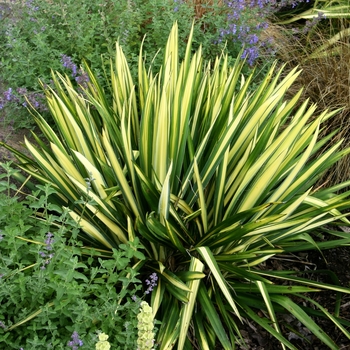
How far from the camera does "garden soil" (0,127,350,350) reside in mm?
2648

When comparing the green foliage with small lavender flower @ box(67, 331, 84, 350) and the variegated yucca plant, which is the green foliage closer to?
small lavender flower @ box(67, 331, 84, 350)

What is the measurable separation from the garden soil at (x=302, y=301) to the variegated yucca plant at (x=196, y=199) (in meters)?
0.21

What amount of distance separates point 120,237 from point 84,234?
0.19 meters

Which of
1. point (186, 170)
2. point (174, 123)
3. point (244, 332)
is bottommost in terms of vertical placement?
point (244, 332)

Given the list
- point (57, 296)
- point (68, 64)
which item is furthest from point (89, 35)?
point (57, 296)

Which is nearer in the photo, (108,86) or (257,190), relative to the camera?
(257,190)

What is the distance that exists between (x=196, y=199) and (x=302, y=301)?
886mm

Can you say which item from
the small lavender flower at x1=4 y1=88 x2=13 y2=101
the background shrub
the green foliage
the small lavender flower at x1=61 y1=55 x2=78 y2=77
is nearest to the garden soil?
the small lavender flower at x1=4 y1=88 x2=13 y2=101

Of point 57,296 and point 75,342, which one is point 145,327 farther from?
point 57,296

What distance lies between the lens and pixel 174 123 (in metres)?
2.41

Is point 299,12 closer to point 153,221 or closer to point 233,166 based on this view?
point 233,166

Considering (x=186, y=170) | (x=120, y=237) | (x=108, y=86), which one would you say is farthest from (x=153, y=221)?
(x=108, y=86)

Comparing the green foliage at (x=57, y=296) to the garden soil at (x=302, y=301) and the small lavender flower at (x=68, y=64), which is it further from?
the small lavender flower at (x=68, y=64)

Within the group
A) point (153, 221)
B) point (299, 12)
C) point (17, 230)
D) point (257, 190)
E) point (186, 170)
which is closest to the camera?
point (17, 230)
